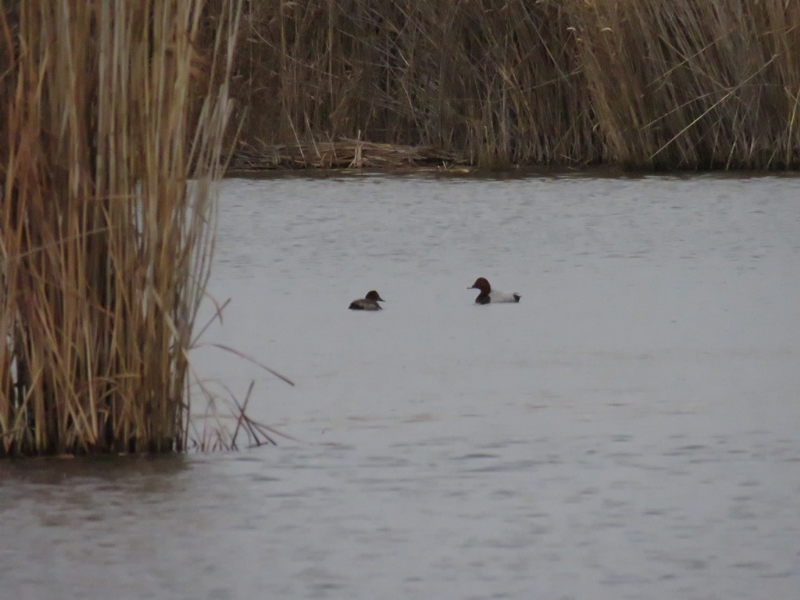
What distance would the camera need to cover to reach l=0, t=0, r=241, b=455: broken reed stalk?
13.3 ft

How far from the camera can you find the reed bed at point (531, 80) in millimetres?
12656

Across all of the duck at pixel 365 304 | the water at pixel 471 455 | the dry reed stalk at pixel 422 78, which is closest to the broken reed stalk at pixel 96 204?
the water at pixel 471 455

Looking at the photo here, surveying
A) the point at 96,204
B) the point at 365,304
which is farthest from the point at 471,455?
the point at 365,304

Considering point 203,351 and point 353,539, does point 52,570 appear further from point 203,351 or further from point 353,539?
point 203,351

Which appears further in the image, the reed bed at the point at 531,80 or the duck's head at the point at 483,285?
the reed bed at the point at 531,80

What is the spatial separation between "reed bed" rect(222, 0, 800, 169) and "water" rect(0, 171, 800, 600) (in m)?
4.21

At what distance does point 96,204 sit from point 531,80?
9770 mm

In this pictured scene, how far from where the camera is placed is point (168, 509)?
381 centimetres

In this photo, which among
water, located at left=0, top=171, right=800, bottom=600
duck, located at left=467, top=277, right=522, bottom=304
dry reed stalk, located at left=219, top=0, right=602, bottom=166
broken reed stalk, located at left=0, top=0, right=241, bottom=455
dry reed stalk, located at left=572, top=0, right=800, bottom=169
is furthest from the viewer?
dry reed stalk, located at left=219, top=0, right=602, bottom=166

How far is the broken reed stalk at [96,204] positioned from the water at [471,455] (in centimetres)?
22

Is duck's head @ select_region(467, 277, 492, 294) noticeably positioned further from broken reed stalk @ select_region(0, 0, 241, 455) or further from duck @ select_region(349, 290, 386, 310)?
broken reed stalk @ select_region(0, 0, 241, 455)

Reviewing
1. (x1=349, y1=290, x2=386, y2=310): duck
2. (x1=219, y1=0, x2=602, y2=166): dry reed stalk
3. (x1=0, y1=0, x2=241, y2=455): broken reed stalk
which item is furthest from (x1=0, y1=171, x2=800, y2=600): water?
(x1=219, y1=0, x2=602, y2=166): dry reed stalk

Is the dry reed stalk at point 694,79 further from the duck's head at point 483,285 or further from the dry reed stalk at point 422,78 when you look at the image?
the duck's head at point 483,285

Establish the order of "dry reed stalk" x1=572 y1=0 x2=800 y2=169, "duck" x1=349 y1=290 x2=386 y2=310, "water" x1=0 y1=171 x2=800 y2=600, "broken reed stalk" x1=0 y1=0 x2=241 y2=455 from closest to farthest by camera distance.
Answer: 1. "water" x1=0 y1=171 x2=800 y2=600
2. "broken reed stalk" x1=0 y1=0 x2=241 y2=455
3. "duck" x1=349 y1=290 x2=386 y2=310
4. "dry reed stalk" x1=572 y1=0 x2=800 y2=169
